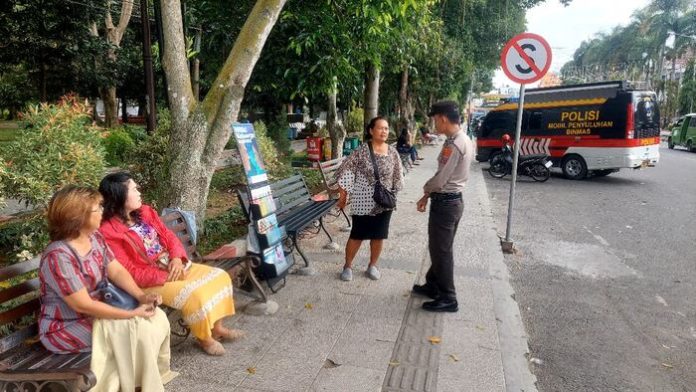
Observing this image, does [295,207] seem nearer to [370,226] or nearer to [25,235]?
[370,226]

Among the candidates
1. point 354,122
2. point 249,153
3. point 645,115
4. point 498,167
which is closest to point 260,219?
point 249,153

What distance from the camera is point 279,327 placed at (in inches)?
146

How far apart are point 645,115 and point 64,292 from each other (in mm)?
13772

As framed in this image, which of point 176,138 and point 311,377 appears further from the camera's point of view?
point 176,138

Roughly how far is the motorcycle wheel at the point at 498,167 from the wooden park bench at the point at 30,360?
42.9 feet

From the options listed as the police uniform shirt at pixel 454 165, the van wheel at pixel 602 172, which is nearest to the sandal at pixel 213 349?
the police uniform shirt at pixel 454 165

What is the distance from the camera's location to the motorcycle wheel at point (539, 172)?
42.5 feet

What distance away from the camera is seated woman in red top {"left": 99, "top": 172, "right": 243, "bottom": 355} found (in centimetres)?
298

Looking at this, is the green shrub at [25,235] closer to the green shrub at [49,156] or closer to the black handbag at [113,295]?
the green shrub at [49,156]

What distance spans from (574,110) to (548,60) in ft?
28.1

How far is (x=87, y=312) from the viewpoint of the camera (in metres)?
2.36

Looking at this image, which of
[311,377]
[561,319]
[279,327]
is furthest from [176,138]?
[561,319]

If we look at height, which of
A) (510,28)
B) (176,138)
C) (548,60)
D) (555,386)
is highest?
(510,28)

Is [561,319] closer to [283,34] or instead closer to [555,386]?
[555,386]
